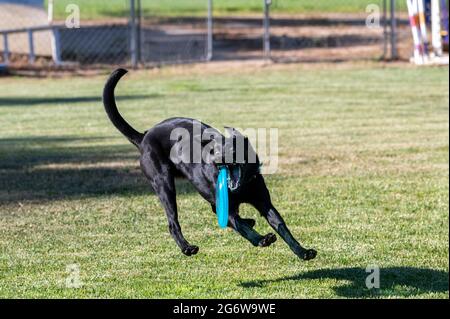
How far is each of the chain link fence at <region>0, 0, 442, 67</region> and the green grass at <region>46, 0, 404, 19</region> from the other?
0.07m

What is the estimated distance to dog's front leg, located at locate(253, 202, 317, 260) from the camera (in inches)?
267

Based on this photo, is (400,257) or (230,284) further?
(400,257)

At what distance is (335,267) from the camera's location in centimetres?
752

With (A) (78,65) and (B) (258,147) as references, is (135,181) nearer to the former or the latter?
(B) (258,147)

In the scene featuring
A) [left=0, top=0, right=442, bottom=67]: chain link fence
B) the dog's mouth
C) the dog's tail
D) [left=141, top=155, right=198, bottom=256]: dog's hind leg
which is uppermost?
the dog's tail

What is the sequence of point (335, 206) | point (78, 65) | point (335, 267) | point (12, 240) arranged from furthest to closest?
point (78, 65) < point (335, 206) < point (12, 240) < point (335, 267)

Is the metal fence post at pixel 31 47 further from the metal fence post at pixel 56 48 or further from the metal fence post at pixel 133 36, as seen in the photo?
the metal fence post at pixel 133 36

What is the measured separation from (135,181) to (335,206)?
7.98 ft

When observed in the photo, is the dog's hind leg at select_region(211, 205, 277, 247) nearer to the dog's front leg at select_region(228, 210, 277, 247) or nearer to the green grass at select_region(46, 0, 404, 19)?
the dog's front leg at select_region(228, 210, 277, 247)

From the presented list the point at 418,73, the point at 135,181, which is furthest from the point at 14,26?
the point at 135,181

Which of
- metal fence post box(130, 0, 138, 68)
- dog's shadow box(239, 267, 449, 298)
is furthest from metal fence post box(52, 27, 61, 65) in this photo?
dog's shadow box(239, 267, 449, 298)

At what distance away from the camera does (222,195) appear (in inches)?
261

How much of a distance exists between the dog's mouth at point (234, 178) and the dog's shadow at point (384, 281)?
0.75 metres

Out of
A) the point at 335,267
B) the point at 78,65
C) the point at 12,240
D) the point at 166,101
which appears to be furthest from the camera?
the point at 78,65
